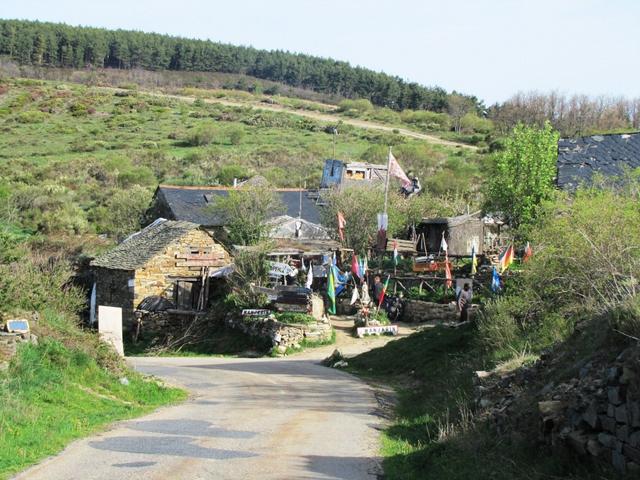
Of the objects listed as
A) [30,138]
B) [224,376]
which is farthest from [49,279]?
[30,138]

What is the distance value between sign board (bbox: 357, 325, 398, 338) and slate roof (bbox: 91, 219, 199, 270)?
1127 centimetres

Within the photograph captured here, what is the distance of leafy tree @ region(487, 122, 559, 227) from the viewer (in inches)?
1558

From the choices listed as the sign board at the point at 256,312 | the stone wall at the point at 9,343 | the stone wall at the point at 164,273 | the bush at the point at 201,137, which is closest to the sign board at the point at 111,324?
the stone wall at the point at 9,343

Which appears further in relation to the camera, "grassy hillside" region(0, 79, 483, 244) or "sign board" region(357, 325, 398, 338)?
"grassy hillside" region(0, 79, 483, 244)

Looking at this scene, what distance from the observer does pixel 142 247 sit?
42000 mm

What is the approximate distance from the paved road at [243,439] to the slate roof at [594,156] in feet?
60.9

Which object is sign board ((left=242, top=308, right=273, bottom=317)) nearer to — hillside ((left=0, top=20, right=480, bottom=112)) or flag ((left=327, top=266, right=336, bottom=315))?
flag ((left=327, top=266, right=336, bottom=315))

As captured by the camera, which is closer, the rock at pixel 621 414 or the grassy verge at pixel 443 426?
the rock at pixel 621 414

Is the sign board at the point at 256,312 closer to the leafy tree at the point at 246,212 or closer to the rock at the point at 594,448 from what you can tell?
the leafy tree at the point at 246,212

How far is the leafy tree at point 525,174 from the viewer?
39.6 m

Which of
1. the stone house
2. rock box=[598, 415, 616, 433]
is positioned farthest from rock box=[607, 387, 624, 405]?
the stone house

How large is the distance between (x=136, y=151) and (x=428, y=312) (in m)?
53.9

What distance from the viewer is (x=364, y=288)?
37.3m

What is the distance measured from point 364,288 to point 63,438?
24585 millimetres
